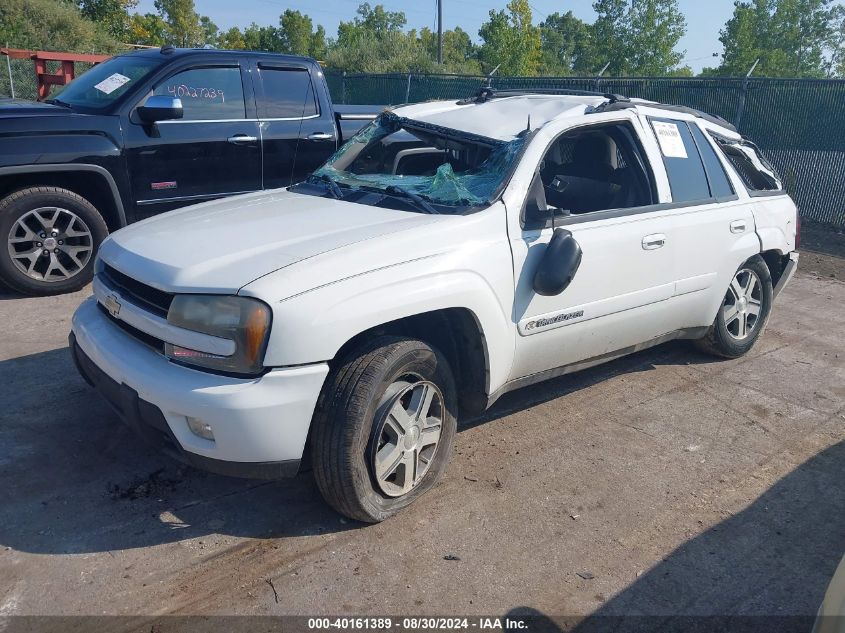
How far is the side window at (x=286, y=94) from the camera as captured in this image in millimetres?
6875

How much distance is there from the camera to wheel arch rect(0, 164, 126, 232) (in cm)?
575

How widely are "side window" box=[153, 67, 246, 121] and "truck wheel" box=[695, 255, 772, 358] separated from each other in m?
4.35

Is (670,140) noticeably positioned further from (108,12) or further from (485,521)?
(108,12)

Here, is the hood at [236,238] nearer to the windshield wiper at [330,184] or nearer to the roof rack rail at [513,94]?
the windshield wiper at [330,184]

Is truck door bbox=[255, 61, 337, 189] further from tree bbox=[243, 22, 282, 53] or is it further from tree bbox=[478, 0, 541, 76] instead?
tree bbox=[243, 22, 282, 53]

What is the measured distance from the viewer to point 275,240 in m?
3.26

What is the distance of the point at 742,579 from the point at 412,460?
56.2 inches

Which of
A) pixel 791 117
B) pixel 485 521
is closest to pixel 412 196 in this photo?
pixel 485 521

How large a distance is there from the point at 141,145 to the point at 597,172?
373cm

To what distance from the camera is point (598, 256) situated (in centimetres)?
392

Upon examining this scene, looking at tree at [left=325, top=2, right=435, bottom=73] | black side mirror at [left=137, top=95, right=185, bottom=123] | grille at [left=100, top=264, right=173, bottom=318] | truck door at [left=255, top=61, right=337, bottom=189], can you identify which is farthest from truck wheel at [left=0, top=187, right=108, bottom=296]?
tree at [left=325, top=2, right=435, bottom=73]

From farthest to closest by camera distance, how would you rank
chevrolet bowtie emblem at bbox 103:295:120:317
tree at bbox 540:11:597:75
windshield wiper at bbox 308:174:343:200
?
tree at bbox 540:11:597:75 → windshield wiper at bbox 308:174:343:200 → chevrolet bowtie emblem at bbox 103:295:120:317

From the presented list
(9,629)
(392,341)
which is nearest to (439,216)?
(392,341)

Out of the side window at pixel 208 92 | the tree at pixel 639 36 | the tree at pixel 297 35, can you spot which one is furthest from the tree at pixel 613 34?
the side window at pixel 208 92
